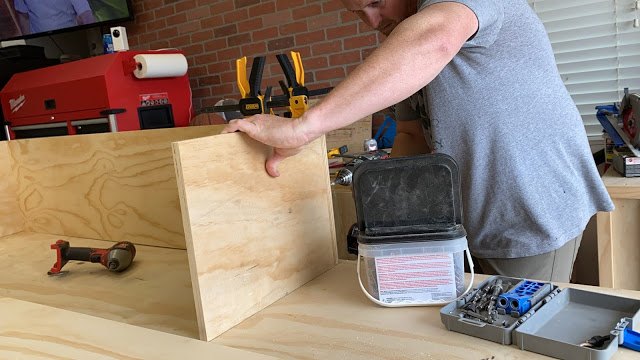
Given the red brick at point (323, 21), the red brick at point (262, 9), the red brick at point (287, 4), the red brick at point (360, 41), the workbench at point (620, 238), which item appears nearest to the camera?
the workbench at point (620, 238)

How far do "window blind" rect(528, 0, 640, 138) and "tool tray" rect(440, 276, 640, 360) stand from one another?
175cm

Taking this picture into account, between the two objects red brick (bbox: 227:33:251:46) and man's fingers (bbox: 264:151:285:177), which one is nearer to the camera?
man's fingers (bbox: 264:151:285:177)

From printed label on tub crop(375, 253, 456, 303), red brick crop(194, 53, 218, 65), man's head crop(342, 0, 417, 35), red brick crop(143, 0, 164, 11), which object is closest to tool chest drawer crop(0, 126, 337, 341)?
printed label on tub crop(375, 253, 456, 303)

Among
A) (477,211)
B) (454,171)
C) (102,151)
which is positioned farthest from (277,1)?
(454,171)

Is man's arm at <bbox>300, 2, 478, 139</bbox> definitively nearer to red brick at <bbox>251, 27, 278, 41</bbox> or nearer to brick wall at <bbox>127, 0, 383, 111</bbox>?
brick wall at <bbox>127, 0, 383, 111</bbox>

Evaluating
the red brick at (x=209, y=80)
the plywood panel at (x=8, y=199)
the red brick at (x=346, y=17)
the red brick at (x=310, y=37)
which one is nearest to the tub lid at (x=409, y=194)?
the plywood panel at (x=8, y=199)

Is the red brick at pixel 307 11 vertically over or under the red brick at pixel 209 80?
over

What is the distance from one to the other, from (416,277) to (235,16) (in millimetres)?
2842

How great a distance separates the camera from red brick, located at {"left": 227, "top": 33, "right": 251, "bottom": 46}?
3.35 metres

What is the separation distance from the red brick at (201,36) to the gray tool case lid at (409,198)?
2.94m

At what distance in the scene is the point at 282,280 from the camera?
99 centimetres

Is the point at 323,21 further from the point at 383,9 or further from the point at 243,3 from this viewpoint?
the point at 383,9

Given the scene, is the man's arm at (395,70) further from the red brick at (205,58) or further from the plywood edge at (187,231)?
the red brick at (205,58)

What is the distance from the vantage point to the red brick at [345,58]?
2887mm
